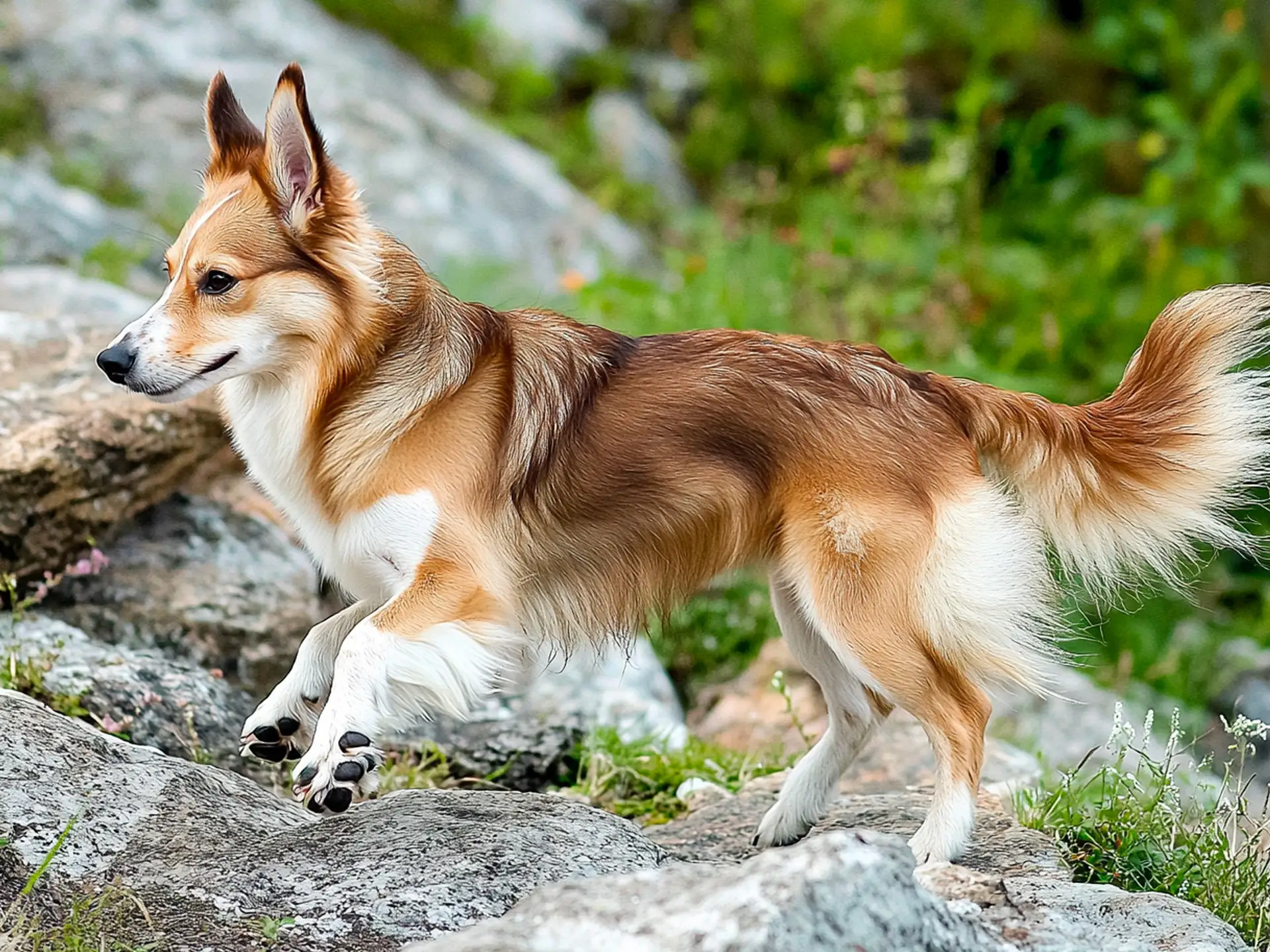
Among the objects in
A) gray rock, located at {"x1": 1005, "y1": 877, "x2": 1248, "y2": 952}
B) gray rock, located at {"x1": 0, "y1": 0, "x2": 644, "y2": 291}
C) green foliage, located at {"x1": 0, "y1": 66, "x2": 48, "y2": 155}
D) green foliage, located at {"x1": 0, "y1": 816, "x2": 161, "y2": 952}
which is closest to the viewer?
green foliage, located at {"x1": 0, "y1": 816, "x2": 161, "y2": 952}

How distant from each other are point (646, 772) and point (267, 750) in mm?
1575

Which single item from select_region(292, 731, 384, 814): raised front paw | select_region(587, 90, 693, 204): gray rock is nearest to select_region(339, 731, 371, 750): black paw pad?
select_region(292, 731, 384, 814): raised front paw

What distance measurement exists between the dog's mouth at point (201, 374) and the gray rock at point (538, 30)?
736 cm

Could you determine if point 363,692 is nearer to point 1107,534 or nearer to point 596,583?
point 596,583

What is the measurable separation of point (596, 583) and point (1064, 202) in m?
7.01

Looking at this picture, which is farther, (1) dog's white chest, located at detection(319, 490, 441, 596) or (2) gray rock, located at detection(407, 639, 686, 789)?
(2) gray rock, located at detection(407, 639, 686, 789)

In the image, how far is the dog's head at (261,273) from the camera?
363 cm

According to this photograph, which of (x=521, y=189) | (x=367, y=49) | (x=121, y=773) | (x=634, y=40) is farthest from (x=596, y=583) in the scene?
(x=634, y=40)

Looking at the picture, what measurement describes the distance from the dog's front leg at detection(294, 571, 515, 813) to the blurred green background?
2.50 metres

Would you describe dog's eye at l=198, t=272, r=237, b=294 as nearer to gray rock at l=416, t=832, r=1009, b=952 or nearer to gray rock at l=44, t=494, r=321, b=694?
gray rock at l=44, t=494, r=321, b=694

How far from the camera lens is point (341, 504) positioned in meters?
3.78

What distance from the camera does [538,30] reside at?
424 inches

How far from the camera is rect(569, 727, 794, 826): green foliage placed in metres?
4.72

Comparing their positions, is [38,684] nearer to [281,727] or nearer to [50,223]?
[281,727]
